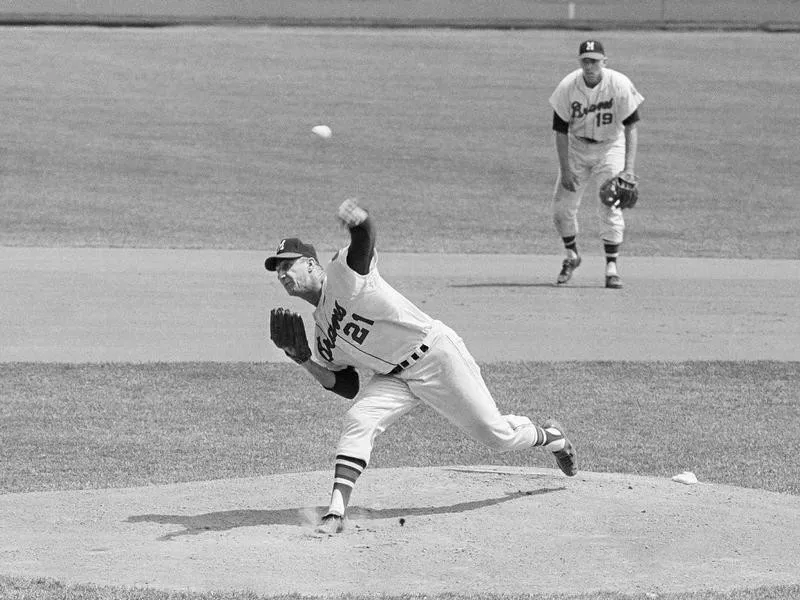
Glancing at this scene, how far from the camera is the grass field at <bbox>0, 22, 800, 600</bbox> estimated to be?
8.16 m

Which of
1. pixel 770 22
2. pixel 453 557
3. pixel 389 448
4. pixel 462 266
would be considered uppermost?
pixel 453 557

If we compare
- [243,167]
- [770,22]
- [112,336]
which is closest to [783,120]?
[243,167]

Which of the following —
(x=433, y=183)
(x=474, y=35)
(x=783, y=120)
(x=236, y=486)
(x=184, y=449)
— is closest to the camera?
(x=236, y=486)

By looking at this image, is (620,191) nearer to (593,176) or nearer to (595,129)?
(593,176)

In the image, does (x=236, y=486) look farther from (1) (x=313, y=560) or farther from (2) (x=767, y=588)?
(2) (x=767, y=588)

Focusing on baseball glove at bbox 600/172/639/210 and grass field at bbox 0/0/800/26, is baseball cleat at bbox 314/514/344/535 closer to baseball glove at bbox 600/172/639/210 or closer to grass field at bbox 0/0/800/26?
baseball glove at bbox 600/172/639/210

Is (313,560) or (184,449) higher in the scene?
(313,560)

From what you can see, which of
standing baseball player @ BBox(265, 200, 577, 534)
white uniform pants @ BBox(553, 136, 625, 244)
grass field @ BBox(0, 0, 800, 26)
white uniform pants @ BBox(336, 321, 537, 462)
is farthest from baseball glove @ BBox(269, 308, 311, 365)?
grass field @ BBox(0, 0, 800, 26)

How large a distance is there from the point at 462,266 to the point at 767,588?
9.09 m

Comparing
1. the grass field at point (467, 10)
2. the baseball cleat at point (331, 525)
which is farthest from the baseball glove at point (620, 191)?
the grass field at point (467, 10)

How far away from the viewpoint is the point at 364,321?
6.41m

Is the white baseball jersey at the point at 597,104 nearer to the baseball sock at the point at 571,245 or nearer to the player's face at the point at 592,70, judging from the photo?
the player's face at the point at 592,70

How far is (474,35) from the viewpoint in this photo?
132 ft

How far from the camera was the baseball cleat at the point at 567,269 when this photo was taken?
1323 centimetres
